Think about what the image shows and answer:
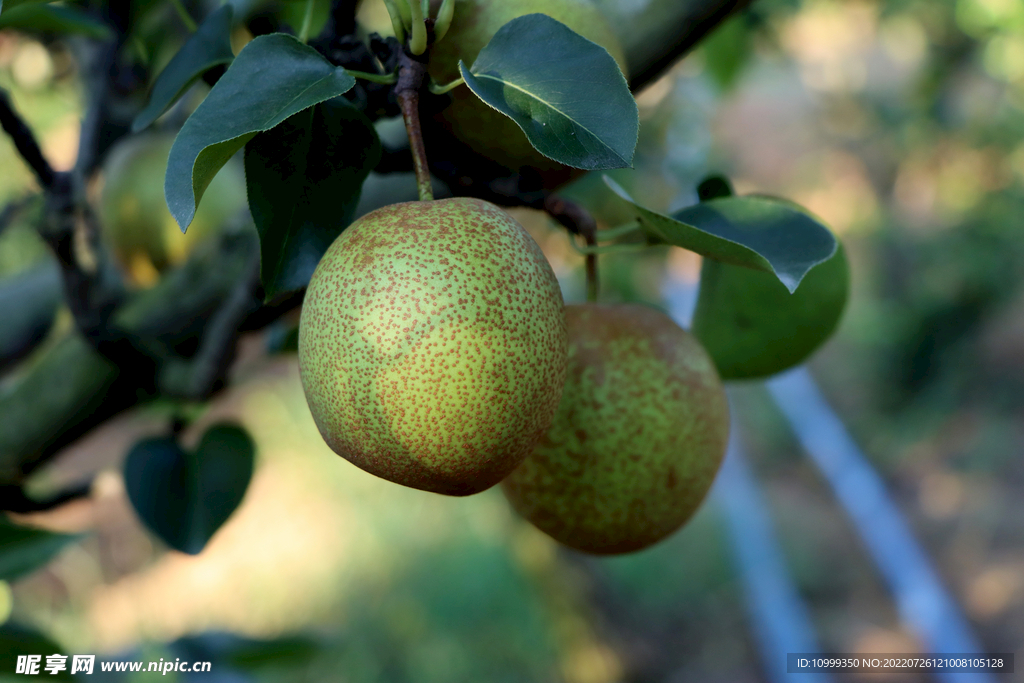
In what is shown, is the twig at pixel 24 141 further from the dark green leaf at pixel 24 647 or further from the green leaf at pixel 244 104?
the dark green leaf at pixel 24 647

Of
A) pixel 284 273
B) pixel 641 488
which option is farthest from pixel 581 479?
pixel 284 273

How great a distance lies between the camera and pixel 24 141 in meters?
0.55

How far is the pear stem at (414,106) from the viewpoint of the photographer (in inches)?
16.1

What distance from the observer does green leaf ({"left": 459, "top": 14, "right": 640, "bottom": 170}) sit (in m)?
0.39

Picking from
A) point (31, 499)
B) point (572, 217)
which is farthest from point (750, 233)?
point (31, 499)

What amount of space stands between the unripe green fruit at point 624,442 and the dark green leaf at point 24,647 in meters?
0.42

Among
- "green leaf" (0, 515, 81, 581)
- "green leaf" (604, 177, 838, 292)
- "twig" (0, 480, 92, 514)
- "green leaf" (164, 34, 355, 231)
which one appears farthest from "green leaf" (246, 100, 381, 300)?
"twig" (0, 480, 92, 514)

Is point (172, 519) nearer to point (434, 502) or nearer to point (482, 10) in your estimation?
point (482, 10)

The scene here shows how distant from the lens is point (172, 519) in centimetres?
66

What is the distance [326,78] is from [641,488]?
32cm

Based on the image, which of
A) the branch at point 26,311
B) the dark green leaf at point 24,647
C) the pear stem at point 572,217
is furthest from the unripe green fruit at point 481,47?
the branch at point 26,311

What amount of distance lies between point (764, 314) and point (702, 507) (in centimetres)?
183

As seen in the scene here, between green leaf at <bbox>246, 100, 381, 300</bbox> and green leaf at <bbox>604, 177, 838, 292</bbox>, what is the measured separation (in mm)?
143

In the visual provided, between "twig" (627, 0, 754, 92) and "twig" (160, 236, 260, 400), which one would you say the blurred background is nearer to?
"twig" (160, 236, 260, 400)
